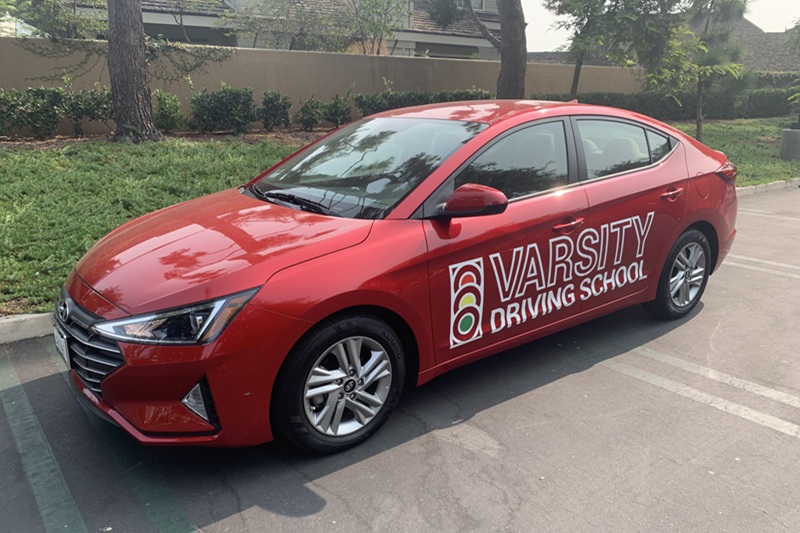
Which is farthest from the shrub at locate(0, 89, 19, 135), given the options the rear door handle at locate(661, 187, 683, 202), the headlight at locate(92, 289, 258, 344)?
the rear door handle at locate(661, 187, 683, 202)

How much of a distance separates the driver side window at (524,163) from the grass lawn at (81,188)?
3464mm

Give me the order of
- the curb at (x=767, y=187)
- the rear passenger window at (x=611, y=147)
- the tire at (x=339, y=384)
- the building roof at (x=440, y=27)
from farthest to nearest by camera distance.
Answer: the building roof at (x=440, y=27) → the curb at (x=767, y=187) → the rear passenger window at (x=611, y=147) → the tire at (x=339, y=384)

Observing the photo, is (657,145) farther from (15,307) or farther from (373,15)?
(373,15)

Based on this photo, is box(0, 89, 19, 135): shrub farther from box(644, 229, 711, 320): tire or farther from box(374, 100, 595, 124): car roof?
box(644, 229, 711, 320): tire

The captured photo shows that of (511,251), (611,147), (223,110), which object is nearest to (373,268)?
(511,251)

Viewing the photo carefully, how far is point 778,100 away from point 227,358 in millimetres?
31129

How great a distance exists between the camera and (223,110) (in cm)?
1239

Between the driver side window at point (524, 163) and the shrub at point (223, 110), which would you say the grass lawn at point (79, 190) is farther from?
the driver side window at point (524, 163)

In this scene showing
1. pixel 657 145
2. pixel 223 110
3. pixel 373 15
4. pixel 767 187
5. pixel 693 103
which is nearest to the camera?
pixel 657 145

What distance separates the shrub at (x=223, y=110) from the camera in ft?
40.1

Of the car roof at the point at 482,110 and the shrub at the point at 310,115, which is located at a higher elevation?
the car roof at the point at 482,110

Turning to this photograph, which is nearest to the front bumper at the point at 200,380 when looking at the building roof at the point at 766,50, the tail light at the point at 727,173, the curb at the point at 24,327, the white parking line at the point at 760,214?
the curb at the point at 24,327

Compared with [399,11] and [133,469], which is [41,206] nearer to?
[133,469]

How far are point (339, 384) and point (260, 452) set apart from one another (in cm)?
57
